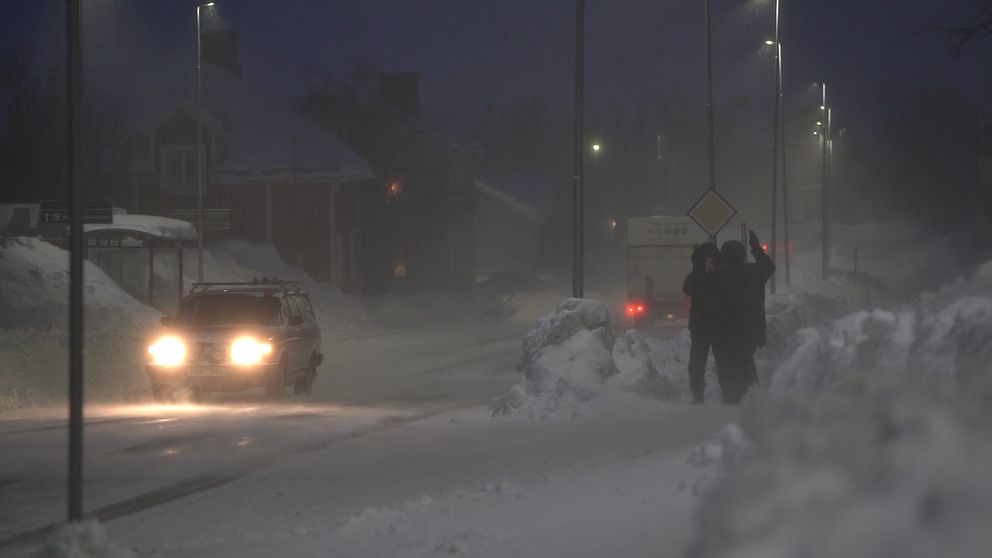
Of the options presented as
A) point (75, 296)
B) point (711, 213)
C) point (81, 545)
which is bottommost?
point (81, 545)

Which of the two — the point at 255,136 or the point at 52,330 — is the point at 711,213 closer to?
the point at 52,330

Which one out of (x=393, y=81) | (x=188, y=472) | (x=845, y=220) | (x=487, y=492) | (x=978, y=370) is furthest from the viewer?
(x=845, y=220)

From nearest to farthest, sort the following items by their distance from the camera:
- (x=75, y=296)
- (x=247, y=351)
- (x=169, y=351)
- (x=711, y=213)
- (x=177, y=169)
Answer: (x=75, y=296)
(x=247, y=351)
(x=169, y=351)
(x=711, y=213)
(x=177, y=169)

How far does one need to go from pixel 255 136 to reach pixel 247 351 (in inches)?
1433

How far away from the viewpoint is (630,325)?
133ft

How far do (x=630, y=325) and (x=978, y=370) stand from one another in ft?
116

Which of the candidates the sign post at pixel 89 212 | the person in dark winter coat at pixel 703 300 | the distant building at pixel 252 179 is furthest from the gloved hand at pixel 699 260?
the distant building at pixel 252 179

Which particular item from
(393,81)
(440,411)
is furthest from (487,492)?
(393,81)

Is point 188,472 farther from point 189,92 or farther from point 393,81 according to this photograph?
point 393,81

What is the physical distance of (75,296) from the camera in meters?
7.84

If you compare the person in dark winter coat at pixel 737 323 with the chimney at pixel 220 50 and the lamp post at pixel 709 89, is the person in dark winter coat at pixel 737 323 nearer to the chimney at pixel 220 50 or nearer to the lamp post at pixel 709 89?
the lamp post at pixel 709 89

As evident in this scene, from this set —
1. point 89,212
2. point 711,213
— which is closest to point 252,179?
point 89,212

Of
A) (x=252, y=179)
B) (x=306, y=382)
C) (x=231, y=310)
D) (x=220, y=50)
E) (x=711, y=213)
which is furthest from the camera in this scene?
(x=220, y=50)

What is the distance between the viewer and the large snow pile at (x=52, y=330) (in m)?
21.4
